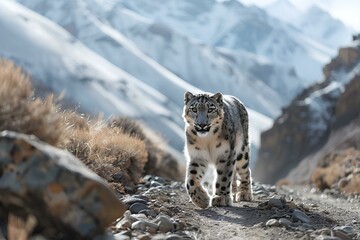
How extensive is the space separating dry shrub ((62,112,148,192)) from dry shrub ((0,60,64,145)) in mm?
2057

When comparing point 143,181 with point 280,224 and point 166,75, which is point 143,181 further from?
point 166,75

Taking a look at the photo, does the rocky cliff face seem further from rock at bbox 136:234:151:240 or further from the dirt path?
rock at bbox 136:234:151:240

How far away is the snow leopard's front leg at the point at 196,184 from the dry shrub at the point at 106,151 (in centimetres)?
144

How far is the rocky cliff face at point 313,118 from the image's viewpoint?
53.1 m

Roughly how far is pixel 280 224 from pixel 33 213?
368 centimetres

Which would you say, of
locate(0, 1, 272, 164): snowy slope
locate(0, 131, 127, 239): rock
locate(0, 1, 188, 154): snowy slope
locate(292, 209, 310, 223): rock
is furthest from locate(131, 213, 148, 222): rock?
locate(0, 1, 188, 154): snowy slope

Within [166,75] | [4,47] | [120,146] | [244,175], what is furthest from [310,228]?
[166,75]

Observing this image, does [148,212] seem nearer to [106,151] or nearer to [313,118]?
[106,151]

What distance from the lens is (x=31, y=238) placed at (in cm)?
494

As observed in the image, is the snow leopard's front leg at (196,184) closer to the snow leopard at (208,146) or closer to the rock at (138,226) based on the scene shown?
the snow leopard at (208,146)

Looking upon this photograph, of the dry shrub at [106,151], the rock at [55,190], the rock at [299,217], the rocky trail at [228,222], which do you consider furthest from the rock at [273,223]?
the dry shrub at [106,151]

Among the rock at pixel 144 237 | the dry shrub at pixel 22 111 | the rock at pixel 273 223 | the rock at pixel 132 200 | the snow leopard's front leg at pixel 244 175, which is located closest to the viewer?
the rock at pixel 144 237

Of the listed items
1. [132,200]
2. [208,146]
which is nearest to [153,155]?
[208,146]

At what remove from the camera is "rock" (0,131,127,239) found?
4.97 meters
